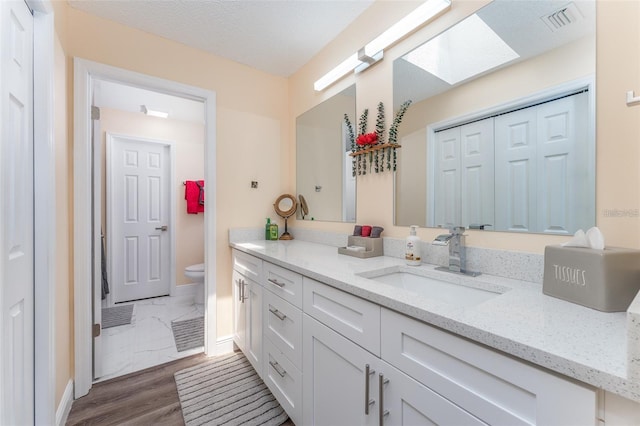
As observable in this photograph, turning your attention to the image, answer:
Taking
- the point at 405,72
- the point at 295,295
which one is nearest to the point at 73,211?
the point at 295,295

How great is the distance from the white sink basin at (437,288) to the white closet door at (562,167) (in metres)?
0.33

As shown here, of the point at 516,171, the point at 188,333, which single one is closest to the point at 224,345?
the point at 188,333

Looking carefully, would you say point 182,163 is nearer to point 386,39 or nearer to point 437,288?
point 386,39

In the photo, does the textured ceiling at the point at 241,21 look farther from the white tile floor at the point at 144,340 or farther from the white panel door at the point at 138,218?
the white tile floor at the point at 144,340

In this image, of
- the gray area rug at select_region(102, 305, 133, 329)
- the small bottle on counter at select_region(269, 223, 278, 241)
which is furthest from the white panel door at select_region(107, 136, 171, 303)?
the small bottle on counter at select_region(269, 223, 278, 241)

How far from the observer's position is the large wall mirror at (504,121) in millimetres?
921

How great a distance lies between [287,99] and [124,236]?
261cm

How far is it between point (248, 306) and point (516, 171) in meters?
1.70

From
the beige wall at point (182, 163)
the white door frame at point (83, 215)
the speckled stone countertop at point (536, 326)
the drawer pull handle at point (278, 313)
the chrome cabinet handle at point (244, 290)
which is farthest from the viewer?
the beige wall at point (182, 163)

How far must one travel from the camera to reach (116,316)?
2.80 meters

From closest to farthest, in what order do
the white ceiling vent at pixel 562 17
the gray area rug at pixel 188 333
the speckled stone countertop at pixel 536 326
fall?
the speckled stone countertop at pixel 536 326 < the white ceiling vent at pixel 562 17 < the gray area rug at pixel 188 333

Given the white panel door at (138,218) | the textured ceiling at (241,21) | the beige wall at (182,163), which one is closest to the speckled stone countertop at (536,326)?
the textured ceiling at (241,21)

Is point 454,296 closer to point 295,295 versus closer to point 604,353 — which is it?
point 604,353

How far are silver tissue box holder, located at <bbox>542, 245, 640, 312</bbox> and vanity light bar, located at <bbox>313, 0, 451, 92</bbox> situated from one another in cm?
123
